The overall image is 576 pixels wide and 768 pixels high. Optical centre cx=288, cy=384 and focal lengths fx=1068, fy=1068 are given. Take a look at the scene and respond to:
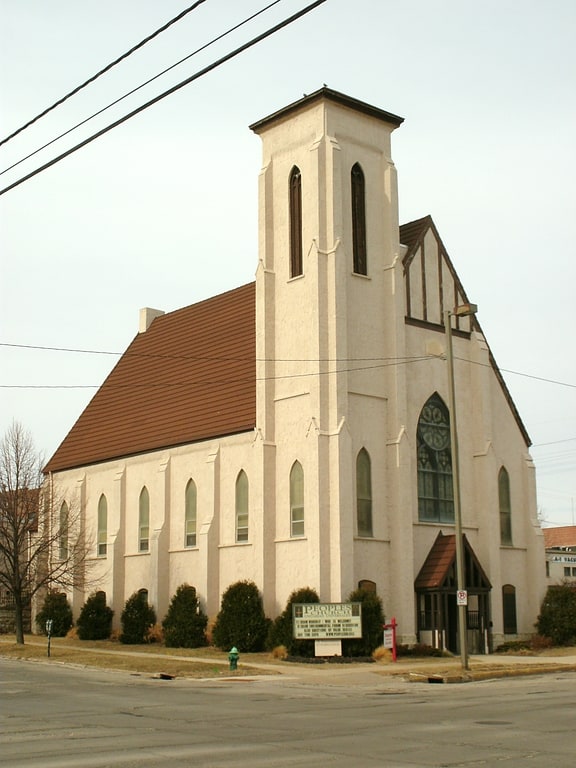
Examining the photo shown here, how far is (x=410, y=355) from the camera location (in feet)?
130

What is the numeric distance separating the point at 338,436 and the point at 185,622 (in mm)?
9358

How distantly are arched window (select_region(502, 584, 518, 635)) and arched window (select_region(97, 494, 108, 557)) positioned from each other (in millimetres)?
17800

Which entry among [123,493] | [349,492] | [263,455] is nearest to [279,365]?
[263,455]

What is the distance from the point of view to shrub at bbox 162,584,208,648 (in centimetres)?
3869

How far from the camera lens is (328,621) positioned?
3325 centimetres

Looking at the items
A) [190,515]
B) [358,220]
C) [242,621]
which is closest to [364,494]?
[242,621]

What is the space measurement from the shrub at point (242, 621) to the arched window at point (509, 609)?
393 inches

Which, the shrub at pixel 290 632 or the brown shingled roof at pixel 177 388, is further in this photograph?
the brown shingled roof at pixel 177 388

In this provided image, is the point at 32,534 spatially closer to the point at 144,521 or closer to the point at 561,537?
the point at 144,521

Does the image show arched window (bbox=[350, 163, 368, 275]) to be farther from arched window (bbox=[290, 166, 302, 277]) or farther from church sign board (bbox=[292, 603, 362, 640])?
church sign board (bbox=[292, 603, 362, 640])

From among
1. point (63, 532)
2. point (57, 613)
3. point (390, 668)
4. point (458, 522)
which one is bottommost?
point (390, 668)

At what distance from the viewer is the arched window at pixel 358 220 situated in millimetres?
38688

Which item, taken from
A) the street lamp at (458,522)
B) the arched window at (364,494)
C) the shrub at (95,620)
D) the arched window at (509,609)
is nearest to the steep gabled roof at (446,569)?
the arched window at (509,609)

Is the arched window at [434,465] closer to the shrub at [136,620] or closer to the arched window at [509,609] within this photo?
the arched window at [509,609]
